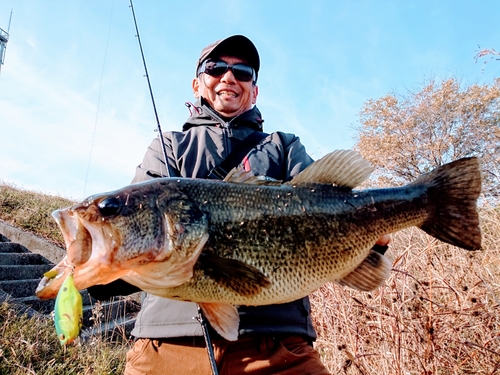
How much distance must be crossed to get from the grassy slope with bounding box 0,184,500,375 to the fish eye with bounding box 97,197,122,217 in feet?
6.80

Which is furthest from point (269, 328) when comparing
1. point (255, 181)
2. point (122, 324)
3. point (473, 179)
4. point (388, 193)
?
point (122, 324)

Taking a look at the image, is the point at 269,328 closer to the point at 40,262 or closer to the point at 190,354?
the point at 190,354

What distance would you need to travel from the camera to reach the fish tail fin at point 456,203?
2.09m

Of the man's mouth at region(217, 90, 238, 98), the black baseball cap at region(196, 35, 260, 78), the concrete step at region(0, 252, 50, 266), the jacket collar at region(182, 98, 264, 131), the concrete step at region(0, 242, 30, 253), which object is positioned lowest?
the concrete step at region(0, 252, 50, 266)

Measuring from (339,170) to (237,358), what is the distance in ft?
3.88

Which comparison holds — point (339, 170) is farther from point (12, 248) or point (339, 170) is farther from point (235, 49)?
point (12, 248)

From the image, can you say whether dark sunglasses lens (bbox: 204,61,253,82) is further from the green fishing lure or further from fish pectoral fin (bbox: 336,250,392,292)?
the green fishing lure

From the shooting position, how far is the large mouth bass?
1.68 meters

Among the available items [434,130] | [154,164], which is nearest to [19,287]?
[154,164]

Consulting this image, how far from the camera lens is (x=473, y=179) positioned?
2.10 m

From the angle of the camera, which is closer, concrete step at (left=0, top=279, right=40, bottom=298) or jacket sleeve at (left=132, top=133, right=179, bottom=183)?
jacket sleeve at (left=132, top=133, right=179, bottom=183)

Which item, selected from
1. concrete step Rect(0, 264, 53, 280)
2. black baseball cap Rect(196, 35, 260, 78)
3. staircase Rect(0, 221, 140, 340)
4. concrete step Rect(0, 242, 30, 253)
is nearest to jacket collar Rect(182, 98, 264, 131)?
black baseball cap Rect(196, 35, 260, 78)

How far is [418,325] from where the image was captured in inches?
150

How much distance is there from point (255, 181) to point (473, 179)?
119cm
